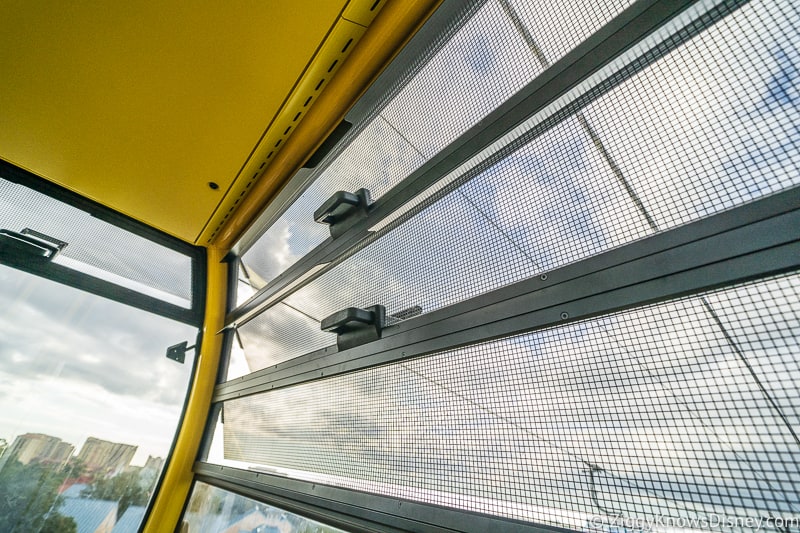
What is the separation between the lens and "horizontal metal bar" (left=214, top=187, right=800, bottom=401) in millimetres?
419

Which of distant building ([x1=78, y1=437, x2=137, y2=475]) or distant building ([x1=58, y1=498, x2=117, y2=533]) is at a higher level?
distant building ([x1=78, y1=437, x2=137, y2=475])

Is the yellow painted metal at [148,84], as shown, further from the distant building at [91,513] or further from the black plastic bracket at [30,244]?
the distant building at [91,513]

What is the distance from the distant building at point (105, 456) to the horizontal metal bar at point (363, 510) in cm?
85

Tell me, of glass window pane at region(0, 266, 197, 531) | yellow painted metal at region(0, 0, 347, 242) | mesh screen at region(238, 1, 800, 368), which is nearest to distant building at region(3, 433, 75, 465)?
glass window pane at region(0, 266, 197, 531)

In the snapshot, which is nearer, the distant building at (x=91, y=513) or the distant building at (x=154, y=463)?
the distant building at (x=91, y=513)

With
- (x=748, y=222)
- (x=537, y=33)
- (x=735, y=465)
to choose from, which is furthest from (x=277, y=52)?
(x=735, y=465)

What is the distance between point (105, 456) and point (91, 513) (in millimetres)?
242

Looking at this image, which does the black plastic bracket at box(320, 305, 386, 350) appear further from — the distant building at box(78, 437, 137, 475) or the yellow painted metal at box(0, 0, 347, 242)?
the distant building at box(78, 437, 137, 475)

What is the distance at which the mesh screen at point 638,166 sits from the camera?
448 mm

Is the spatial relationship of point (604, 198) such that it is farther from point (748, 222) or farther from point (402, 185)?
point (402, 185)

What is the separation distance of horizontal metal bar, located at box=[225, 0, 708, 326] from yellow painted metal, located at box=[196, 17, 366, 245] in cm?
46

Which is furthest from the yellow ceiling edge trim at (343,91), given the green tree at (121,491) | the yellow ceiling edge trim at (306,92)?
the green tree at (121,491)

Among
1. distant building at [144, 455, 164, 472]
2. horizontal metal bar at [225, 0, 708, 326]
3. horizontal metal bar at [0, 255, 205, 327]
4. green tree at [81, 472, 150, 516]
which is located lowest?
green tree at [81, 472, 150, 516]

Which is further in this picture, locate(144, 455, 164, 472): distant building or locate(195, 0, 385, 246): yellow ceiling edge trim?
locate(144, 455, 164, 472): distant building
